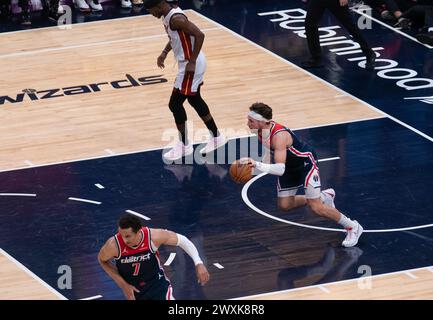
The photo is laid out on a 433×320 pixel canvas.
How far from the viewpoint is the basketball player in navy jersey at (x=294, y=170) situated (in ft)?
43.5

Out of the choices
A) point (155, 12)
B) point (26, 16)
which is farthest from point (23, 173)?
point (26, 16)

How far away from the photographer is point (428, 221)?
14164 mm

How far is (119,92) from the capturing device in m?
18.8

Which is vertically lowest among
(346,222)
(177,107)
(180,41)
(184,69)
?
(346,222)

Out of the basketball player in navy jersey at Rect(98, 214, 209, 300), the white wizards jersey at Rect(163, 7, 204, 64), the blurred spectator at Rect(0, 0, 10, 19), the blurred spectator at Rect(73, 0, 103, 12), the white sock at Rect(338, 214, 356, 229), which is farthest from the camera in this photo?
the blurred spectator at Rect(73, 0, 103, 12)

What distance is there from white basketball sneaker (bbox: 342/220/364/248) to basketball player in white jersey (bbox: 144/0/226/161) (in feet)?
10.9

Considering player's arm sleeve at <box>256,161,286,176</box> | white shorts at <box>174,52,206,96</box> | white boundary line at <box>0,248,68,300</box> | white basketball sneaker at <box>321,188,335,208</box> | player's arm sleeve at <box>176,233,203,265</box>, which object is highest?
player's arm sleeve at <box>176,233,203,265</box>

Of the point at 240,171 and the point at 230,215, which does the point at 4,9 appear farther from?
the point at 240,171

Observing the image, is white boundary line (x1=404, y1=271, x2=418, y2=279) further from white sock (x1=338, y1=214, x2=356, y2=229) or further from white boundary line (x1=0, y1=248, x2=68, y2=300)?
white boundary line (x1=0, y1=248, x2=68, y2=300)

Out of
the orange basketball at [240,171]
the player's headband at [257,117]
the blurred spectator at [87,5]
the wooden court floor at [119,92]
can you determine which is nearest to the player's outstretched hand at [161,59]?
the wooden court floor at [119,92]

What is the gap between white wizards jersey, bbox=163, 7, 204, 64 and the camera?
52.3 feet

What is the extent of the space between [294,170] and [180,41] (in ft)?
10.3

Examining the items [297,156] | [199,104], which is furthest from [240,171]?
[199,104]

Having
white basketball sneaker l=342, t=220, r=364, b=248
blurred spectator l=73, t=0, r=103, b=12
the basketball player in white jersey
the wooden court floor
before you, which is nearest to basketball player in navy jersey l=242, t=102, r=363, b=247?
white basketball sneaker l=342, t=220, r=364, b=248
